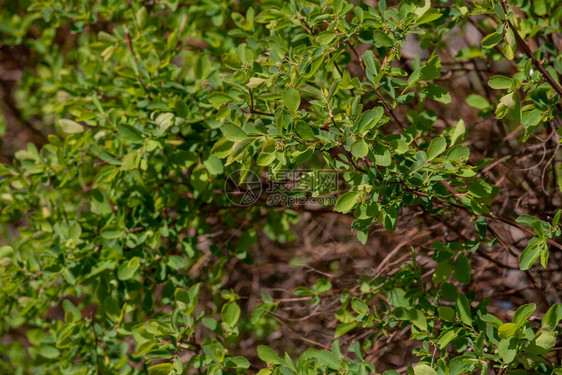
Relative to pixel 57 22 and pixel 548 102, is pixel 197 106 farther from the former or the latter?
pixel 548 102

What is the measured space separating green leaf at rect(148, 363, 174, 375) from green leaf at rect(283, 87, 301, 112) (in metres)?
0.81

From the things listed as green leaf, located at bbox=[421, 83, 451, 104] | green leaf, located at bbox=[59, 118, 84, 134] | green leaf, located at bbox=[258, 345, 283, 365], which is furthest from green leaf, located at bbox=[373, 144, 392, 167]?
green leaf, located at bbox=[59, 118, 84, 134]

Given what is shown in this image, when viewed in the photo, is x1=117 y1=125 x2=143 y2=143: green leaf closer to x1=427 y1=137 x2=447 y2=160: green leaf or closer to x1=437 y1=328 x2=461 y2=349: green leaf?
x1=427 y1=137 x2=447 y2=160: green leaf

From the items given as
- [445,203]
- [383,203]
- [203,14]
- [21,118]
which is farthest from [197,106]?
[21,118]

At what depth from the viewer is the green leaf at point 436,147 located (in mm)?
1262

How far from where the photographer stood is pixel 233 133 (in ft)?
4.13

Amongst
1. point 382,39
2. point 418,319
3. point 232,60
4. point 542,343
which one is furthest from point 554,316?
point 232,60

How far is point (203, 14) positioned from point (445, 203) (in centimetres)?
124

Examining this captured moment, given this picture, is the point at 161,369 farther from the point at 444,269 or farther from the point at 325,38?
the point at 325,38

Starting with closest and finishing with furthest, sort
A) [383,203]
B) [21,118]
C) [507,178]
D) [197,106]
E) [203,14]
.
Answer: [383,203] < [197,106] < [507,178] < [203,14] < [21,118]

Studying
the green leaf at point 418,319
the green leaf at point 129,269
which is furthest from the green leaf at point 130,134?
the green leaf at point 418,319

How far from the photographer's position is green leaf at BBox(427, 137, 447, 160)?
1262 millimetres

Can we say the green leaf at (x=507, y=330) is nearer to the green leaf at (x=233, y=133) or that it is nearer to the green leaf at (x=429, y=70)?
the green leaf at (x=429, y=70)

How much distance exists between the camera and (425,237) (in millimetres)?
2002
